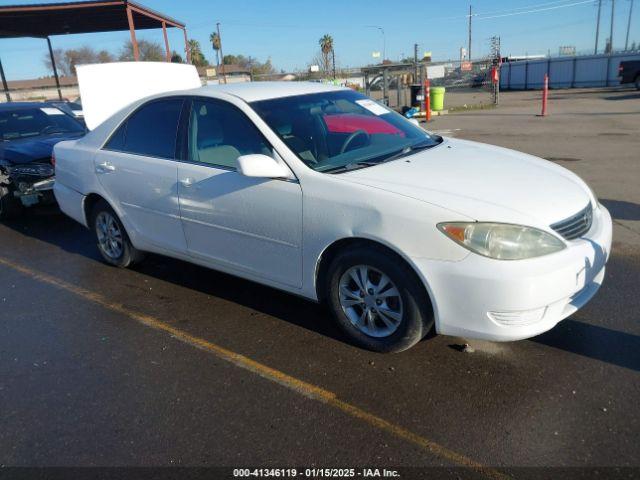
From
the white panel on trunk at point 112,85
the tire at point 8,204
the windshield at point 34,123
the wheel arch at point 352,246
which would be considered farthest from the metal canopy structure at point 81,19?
the wheel arch at point 352,246

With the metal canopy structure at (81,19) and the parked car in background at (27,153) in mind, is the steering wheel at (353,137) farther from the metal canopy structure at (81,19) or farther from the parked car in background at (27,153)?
the metal canopy structure at (81,19)

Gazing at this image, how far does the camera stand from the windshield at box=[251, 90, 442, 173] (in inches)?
145

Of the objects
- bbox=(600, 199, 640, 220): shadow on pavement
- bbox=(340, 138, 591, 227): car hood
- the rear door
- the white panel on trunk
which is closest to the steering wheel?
bbox=(340, 138, 591, 227): car hood

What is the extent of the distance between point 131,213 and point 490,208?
126 inches

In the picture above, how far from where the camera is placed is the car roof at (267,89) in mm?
4047

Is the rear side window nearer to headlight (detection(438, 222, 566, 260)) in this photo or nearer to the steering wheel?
the steering wheel

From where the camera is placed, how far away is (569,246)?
2.96m

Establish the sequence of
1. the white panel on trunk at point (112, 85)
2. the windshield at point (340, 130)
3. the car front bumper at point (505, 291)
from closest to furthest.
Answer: the car front bumper at point (505, 291) → the windshield at point (340, 130) → the white panel on trunk at point (112, 85)

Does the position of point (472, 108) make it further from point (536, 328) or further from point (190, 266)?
point (536, 328)

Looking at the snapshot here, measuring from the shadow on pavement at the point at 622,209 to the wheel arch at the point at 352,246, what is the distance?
13.2 feet

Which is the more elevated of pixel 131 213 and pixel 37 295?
pixel 131 213

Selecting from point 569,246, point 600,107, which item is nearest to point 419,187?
point 569,246

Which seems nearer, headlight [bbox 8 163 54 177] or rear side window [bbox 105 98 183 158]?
rear side window [bbox 105 98 183 158]

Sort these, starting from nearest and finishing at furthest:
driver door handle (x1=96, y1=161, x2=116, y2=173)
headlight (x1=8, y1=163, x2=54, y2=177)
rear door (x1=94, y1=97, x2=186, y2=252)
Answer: rear door (x1=94, y1=97, x2=186, y2=252), driver door handle (x1=96, y1=161, x2=116, y2=173), headlight (x1=8, y1=163, x2=54, y2=177)
